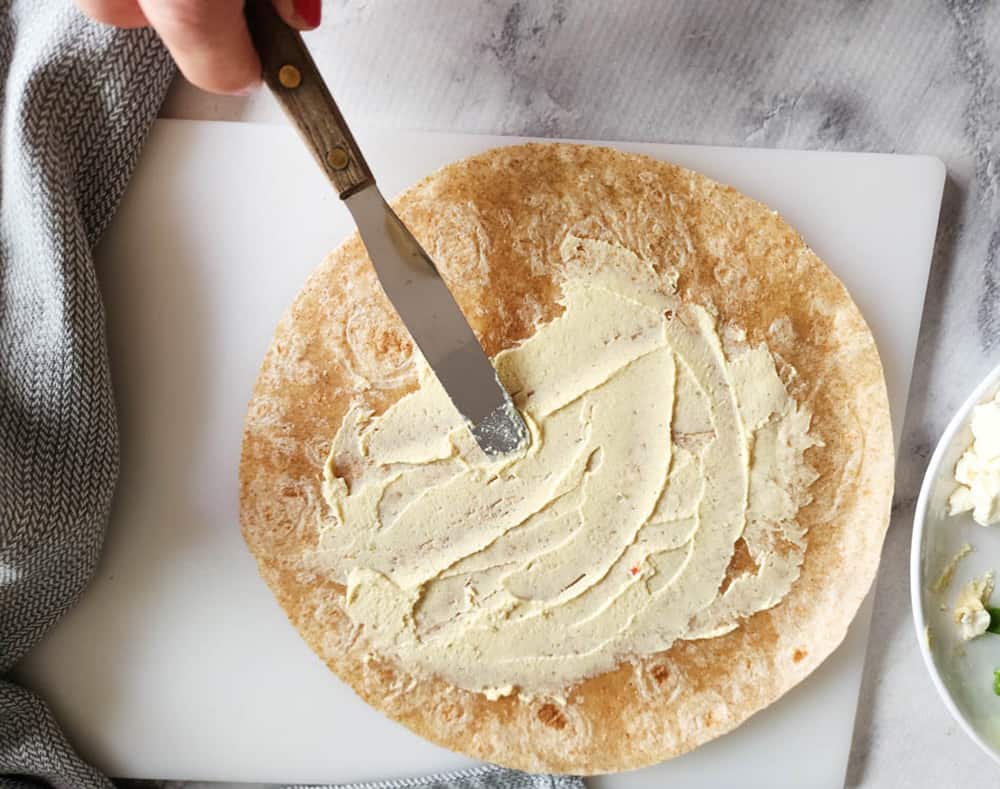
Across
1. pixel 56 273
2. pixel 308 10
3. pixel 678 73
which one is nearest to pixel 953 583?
pixel 678 73

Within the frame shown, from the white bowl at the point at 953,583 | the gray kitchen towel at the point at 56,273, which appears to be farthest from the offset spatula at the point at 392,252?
the white bowl at the point at 953,583

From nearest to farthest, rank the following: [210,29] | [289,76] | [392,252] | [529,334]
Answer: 1. [210,29]
2. [289,76]
3. [392,252]
4. [529,334]

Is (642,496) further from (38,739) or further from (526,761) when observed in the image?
(38,739)

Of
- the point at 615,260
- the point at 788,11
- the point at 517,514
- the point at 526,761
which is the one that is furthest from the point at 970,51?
the point at 526,761

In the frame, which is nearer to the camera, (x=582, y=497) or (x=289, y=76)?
(x=289, y=76)

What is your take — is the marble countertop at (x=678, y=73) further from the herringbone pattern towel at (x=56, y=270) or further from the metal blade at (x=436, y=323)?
the metal blade at (x=436, y=323)

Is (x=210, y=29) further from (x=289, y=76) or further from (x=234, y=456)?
(x=234, y=456)

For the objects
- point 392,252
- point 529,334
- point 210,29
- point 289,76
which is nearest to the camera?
point 210,29
